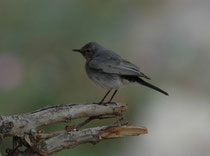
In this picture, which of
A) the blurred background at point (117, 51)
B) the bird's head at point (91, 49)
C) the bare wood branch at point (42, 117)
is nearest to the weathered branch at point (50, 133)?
the bare wood branch at point (42, 117)

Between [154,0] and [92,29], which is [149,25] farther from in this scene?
[92,29]

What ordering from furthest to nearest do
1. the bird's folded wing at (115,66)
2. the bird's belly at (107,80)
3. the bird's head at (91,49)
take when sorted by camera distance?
the bird's head at (91,49) → the bird's belly at (107,80) → the bird's folded wing at (115,66)

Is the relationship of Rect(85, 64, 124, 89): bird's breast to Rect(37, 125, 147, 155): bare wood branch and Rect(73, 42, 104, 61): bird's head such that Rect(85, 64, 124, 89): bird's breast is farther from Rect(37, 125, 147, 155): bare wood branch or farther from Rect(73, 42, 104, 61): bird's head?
Rect(37, 125, 147, 155): bare wood branch

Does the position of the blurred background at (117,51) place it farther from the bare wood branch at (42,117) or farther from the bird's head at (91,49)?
the bare wood branch at (42,117)

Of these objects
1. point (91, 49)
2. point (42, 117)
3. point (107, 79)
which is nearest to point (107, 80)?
point (107, 79)

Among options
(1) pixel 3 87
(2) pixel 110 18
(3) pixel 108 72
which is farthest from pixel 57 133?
(2) pixel 110 18

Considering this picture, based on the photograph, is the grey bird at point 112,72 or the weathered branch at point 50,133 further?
→ the grey bird at point 112,72

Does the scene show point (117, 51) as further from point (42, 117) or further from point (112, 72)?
point (42, 117)
